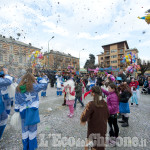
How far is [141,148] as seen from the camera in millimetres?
2699

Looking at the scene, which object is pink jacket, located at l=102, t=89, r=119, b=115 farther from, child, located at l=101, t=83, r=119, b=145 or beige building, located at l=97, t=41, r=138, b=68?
beige building, located at l=97, t=41, r=138, b=68

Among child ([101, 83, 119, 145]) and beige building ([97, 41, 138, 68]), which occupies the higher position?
beige building ([97, 41, 138, 68])

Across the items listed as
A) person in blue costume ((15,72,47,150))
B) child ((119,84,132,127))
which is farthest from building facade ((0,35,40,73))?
child ((119,84,132,127))

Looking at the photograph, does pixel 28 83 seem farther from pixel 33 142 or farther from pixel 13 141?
pixel 13 141

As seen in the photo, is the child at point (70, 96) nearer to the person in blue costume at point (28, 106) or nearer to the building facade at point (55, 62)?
the person in blue costume at point (28, 106)

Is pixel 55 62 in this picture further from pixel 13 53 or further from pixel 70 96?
pixel 70 96

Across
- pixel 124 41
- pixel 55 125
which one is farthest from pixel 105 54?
pixel 55 125

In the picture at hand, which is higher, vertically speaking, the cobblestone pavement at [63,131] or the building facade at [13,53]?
the building facade at [13,53]

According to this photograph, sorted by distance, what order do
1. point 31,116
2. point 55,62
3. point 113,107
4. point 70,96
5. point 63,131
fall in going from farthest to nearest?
1. point 55,62
2. point 70,96
3. point 63,131
4. point 113,107
5. point 31,116

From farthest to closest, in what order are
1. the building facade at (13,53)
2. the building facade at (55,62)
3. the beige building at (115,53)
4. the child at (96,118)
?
the beige building at (115,53), the building facade at (55,62), the building facade at (13,53), the child at (96,118)

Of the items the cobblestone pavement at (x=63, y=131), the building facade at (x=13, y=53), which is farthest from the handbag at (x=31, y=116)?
the building facade at (x=13, y=53)

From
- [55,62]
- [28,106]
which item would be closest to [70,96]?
[28,106]

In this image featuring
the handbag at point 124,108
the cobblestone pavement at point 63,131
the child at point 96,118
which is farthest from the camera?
the handbag at point 124,108

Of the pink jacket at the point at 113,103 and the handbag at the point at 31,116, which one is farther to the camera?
the pink jacket at the point at 113,103
